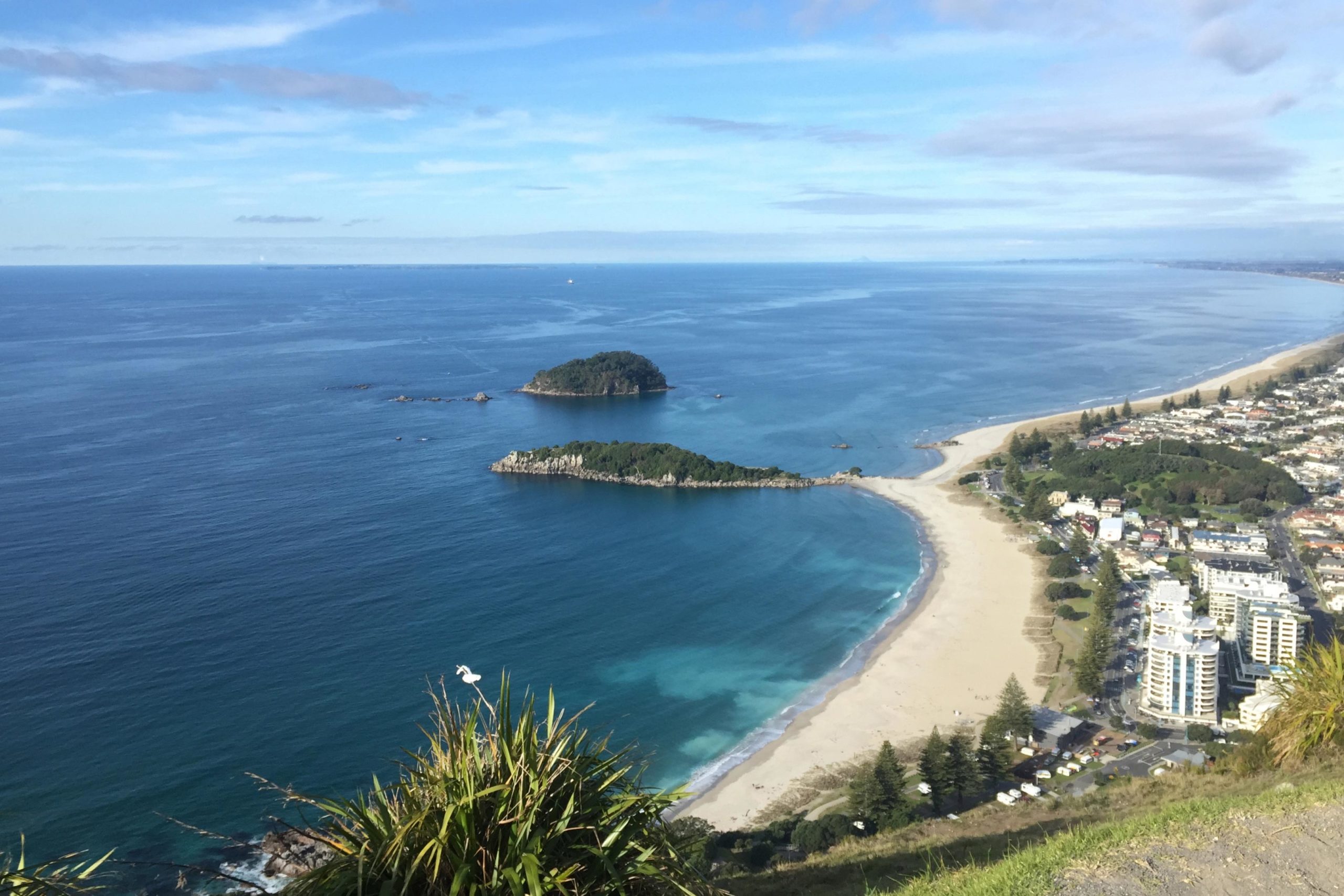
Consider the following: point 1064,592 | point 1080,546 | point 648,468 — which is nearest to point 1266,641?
point 1064,592

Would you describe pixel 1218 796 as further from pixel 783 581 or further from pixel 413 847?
pixel 783 581

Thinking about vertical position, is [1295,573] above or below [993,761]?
above

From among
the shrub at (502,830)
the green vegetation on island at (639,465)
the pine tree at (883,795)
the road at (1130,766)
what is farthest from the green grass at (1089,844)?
the green vegetation on island at (639,465)

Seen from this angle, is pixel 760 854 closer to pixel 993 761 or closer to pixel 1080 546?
pixel 993 761

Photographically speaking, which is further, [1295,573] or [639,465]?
[639,465]

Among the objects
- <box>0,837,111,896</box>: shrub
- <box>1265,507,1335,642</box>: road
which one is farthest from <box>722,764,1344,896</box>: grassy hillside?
<box>1265,507,1335,642</box>: road

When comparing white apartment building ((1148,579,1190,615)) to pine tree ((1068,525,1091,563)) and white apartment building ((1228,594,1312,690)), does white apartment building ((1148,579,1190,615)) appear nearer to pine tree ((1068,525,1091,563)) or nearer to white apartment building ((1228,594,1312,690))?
white apartment building ((1228,594,1312,690))

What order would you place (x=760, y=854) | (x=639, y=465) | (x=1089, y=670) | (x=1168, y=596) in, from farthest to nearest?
(x=639, y=465) < (x=1168, y=596) < (x=1089, y=670) < (x=760, y=854)

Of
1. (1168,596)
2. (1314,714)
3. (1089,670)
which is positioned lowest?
(1089,670)
